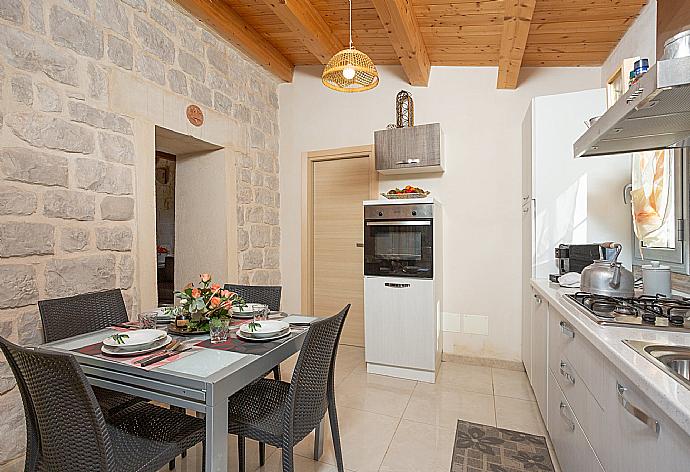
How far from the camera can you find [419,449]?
7.19 ft

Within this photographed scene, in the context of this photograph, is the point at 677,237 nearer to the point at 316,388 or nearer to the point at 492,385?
the point at 492,385

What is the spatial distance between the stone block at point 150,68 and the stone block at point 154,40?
0.05m

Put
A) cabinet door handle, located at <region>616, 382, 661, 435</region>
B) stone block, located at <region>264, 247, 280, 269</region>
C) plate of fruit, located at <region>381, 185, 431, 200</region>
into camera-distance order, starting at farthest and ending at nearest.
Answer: stone block, located at <region>264, 247, 280, 269</region> → plate of fruit, located at <region>381, 185, 431, 200</region> → cabinet door handle, located at <region>616, 382, 661, 435</region>

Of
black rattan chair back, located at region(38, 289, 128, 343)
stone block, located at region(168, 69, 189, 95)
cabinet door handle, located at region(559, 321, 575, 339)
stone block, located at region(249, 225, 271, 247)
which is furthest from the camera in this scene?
stone block, located at region(249, 225, 271, 247)

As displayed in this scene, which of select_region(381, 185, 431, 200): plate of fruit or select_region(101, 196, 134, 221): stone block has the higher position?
select_region(381, 185, 431, 200): plate of fruit

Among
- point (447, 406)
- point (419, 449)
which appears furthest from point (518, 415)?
point (419, 449)

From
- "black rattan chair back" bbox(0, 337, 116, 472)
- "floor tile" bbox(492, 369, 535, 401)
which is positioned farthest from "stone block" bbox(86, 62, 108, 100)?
"floor tile" bbox(492, 369, 535, 401)

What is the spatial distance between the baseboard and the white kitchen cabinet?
726 millimetres

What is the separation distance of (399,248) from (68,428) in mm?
2464

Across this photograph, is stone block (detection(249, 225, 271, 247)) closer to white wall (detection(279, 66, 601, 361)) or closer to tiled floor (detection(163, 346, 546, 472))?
tiled floor (detection(163, 346, 546, 472))

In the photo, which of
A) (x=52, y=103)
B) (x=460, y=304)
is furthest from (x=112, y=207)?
(x=460, y=304)

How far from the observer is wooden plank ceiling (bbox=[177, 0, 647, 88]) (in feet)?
8.52

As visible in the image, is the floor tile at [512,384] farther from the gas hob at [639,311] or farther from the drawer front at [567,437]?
the gas hob at [639,311]

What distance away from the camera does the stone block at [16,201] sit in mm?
1883
